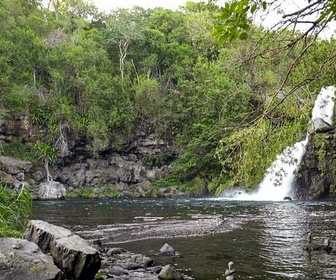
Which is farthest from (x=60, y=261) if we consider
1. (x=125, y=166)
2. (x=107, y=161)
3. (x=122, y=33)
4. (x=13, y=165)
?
(x=122, y=33)

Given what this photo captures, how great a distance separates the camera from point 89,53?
41250mm

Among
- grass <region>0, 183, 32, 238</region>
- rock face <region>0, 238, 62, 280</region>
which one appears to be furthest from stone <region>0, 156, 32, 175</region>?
rock face <region>0, 238, 62, 280</region>

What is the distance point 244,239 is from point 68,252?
7.43 m

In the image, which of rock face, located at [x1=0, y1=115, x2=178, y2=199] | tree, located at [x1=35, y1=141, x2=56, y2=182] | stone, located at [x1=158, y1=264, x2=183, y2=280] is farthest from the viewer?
rock face, located at [x1=0, y1=115, x2=178, y2=199]

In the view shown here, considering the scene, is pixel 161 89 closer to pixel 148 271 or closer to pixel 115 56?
pixel 115 56

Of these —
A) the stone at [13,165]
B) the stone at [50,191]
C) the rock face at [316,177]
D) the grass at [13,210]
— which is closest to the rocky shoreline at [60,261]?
the grass at [13,210]

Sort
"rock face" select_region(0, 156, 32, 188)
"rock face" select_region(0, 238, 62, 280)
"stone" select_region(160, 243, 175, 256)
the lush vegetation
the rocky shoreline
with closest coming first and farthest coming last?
"rock face" select_region(0, 238, 62, 280), the rocky shoreline, "stone" select_region(160, 243, 175, 256), "rock face" select_region(0, 156, 32, 188), the lush vegetation

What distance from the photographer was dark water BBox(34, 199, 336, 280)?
9922mm

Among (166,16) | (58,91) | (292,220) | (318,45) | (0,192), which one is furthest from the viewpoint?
(166,16)

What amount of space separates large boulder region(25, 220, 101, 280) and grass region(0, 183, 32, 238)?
354 millimetres

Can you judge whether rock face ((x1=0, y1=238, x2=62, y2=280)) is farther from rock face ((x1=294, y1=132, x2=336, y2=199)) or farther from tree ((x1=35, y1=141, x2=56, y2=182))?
tree ((x1=35, y1=141, x2=56, y2=182))

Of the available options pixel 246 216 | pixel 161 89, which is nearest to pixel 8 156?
pixel 161 89

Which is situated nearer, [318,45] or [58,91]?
[318,45]

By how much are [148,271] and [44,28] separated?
124 ft
